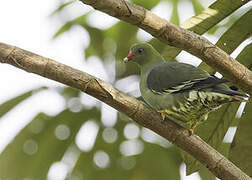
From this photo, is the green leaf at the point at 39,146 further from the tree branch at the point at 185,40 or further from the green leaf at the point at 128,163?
the tree branch at the point at 185,40

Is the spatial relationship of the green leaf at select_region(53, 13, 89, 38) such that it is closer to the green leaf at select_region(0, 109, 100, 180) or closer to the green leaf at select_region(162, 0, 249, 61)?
the green leaf at select_region(0, 109, 100, 180)

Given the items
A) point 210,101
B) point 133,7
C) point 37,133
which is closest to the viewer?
point 133,7

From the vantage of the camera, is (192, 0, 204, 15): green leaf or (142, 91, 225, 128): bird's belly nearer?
(142, 91, 225, 128): bird's belly

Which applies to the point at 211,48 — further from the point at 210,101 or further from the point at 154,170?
the point at 154,170

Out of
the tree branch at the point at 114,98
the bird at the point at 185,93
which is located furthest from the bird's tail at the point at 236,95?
the tree branch at the point at 114,98

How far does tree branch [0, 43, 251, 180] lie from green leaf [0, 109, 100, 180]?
1.52 meters

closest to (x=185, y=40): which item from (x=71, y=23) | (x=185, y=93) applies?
(x=185, y=93)

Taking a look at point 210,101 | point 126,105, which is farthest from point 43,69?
point 210,101

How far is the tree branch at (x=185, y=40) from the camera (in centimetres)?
234

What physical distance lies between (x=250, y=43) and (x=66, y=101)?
1.63m

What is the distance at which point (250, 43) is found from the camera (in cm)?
319

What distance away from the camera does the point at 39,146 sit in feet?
12.9

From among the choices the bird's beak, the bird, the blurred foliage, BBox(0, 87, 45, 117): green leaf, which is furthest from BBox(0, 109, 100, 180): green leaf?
the bird

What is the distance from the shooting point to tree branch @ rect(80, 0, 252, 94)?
2340 millimetres
